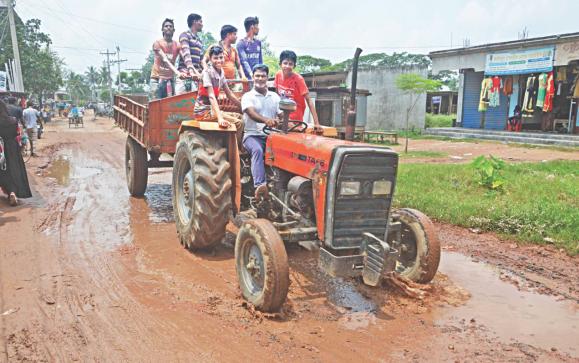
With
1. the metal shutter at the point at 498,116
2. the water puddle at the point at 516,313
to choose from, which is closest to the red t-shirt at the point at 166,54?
the water puddle at the point at 516,313

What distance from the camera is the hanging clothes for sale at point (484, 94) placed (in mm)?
18188

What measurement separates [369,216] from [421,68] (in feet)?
67.1

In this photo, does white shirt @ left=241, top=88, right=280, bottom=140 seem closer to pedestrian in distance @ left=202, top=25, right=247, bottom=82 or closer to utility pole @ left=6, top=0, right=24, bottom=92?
pedestrian in distance @ left=202, top=25, right=247, bottom=82

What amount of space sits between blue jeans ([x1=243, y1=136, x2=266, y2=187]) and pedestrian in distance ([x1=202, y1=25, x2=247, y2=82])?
2144mm

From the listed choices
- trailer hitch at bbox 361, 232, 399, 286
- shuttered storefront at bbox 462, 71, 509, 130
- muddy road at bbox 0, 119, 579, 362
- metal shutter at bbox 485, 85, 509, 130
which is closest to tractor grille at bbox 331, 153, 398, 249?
trailer hitch at bbox 361, 232, 399, 286

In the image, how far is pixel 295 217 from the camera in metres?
4.29

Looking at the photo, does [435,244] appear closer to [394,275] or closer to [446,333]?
[394,275]

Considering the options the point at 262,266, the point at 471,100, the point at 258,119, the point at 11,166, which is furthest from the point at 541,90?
the point at 11,166

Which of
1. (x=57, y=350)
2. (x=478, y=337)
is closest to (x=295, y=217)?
(x=478, y=337)

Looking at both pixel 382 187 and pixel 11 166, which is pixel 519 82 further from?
pixel 11 166

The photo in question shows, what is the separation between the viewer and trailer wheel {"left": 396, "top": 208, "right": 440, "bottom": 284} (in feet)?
14.1

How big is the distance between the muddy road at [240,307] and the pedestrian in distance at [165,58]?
2819mm

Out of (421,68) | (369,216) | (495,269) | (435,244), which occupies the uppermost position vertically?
(421,68)

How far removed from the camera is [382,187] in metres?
3.92
